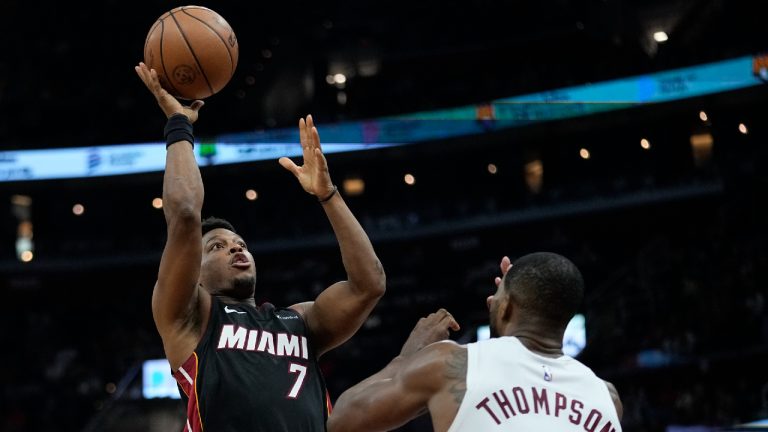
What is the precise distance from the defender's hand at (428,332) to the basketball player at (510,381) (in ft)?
0.73

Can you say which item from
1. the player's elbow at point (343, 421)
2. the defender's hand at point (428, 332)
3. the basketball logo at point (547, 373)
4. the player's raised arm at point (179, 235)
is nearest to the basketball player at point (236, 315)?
the player's raised arm at point (179, 235)

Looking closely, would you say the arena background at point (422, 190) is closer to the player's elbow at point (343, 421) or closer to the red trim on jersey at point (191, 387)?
the red trim on jersey at point (191, 387)

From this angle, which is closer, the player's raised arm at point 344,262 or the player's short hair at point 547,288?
the player's short hair at point 547,288

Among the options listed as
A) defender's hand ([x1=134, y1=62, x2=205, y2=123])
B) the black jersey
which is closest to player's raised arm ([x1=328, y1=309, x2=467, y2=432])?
A: the black jersey

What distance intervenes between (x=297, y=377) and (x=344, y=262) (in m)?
0.51

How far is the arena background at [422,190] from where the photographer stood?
19.2 meters

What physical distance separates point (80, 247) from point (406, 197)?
28.7ft

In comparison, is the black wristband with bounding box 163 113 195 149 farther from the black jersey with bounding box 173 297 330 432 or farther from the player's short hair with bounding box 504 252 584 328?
the player's short hair with bounding box 504 252 584 328

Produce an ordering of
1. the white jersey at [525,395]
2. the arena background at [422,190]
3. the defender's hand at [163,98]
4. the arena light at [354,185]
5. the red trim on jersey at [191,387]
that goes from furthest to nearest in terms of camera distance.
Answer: the arena light at [354,185] → the arena background at [422,190] → the defender's hand at [163,98] → the red trim on jersey at [191,387] → the white jersey at [525,395]

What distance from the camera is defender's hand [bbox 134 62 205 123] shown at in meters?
3.91

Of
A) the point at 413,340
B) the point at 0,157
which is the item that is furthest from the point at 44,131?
the point at 413,340

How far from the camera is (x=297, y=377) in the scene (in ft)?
12.7

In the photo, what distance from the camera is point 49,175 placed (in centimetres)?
2436

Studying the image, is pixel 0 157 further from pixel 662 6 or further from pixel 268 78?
pixel 662 6
